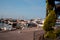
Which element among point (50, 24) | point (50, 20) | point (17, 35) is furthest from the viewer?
point (17, 35)

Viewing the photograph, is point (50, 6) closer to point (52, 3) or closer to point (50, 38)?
point (52, 3)

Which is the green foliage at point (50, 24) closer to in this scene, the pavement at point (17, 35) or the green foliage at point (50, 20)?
the green foliage at point (50, 20)

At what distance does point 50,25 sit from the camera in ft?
36.8

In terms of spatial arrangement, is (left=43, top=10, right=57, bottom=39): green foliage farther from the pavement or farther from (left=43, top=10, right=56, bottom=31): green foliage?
the pavement

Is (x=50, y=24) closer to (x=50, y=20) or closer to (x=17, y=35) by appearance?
(x=50, y=20)

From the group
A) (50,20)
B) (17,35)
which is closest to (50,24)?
(50,20)

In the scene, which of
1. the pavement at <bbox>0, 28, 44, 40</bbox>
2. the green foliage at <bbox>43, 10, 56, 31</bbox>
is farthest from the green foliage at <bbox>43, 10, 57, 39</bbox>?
the pavement at <bbox>0, 28, 44, 40</bbox>

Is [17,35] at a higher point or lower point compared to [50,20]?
lower

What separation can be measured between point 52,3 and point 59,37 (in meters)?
2.31

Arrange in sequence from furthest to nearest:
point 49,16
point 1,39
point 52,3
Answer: point 1,39 < point 52,3 < point 49,16

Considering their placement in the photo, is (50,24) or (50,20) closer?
(50,20)

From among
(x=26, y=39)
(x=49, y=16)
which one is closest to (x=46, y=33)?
(x=49, y=16)

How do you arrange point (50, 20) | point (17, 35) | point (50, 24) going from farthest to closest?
point (17, 35) → point (50, 24) → point (50, 20)

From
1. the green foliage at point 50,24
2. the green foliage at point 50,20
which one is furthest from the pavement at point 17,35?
the green foliage at point 50,20
